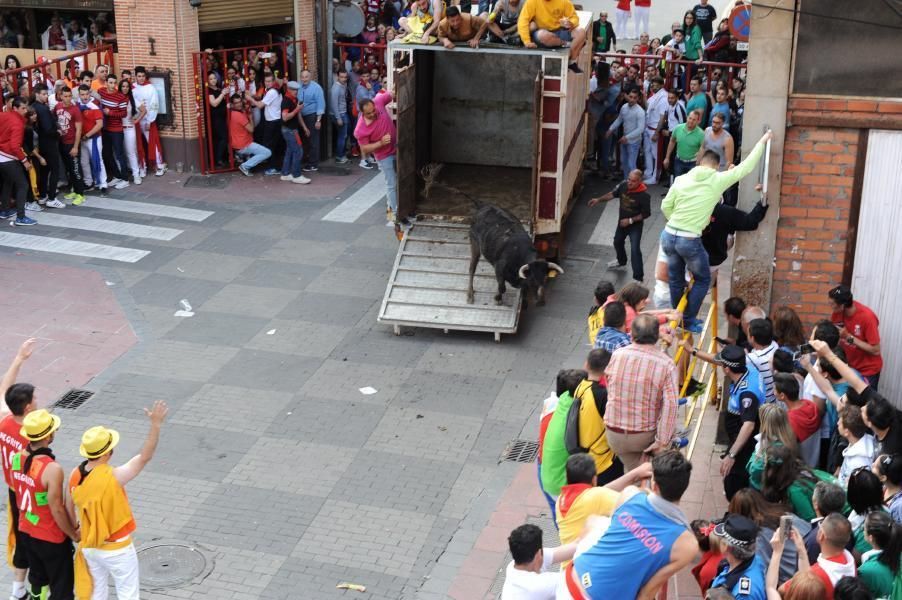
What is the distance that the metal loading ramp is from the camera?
13.9 metres

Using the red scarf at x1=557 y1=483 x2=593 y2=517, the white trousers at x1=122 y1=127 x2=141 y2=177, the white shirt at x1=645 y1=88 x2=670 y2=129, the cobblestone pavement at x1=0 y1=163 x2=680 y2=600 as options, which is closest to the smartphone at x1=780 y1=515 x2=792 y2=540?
the red scarf at x1=557 y1=483 x2=593 y2=517

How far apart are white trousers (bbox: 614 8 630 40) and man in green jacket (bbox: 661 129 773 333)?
66.2ft

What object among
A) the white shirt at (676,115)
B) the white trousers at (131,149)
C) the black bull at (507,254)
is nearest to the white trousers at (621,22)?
the white shirt at (676,115)

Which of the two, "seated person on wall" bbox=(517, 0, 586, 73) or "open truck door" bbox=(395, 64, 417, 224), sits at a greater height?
"seated person on wall" bbox=(517, 0, 586, 73)

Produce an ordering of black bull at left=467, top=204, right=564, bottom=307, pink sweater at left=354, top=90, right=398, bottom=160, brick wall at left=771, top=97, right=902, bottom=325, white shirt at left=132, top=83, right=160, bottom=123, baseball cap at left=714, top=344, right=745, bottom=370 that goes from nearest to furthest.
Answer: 1. baseball cap at left=714, top=344, right=745, bottom=370
2. brick wall at left=771, top=97, right=902, bottom=325
3. black bull at left=467, top=204, right=564, bottom=307
4. pink sweater at left=354, top=90, right=398, bottom=160
5. white shirt at left=132, top=83, right=160, bottom=123

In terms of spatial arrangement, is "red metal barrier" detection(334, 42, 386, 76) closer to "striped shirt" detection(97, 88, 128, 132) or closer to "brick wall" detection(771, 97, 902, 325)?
"striped shirt" detection(97, 88, 128, 132)

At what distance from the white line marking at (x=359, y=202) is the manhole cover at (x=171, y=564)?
9249 millimetres

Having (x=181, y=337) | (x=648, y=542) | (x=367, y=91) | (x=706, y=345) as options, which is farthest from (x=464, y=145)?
(x=648, y=542)

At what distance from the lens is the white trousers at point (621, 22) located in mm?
29719

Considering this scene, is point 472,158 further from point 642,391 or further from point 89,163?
point 642,391

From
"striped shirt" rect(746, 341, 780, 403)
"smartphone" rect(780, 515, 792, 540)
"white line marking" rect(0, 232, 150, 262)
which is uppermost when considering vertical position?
"striped shirt" rect(746, 341, 780, 403)

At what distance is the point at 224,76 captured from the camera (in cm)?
2036

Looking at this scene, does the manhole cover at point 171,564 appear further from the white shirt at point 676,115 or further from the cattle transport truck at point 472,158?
the white shirt at point 676,115

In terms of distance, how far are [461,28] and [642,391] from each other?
26.1 feet
